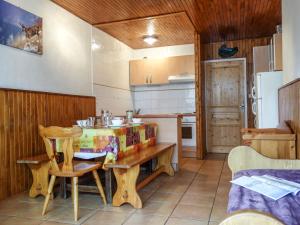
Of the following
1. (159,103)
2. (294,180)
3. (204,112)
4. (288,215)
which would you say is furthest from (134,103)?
(288,215)

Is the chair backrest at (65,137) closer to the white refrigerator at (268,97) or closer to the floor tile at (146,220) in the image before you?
the floor tile at (146,220)

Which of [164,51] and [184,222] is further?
[164,51]

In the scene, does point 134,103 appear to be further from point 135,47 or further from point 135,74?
point 135,47

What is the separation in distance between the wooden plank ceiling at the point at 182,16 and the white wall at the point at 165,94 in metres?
0.59

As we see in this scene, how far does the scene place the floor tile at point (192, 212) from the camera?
7.57 ft

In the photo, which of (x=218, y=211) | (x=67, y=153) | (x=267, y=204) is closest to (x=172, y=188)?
(x=218, y=211)

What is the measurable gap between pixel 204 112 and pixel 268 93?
86.0 inches

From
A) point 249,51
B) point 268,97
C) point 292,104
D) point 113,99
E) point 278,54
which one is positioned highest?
point 249,51

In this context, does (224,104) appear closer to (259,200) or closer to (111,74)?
(111,74)

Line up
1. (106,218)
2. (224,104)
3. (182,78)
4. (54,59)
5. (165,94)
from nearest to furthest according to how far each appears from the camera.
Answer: (106,218) < (54,59) < (182,78) < (224,104) < (165,94)

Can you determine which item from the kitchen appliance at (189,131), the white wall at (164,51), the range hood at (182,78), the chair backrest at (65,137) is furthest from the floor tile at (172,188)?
the white wall at (164,51)

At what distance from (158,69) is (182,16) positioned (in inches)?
69.7

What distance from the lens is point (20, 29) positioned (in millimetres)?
3072

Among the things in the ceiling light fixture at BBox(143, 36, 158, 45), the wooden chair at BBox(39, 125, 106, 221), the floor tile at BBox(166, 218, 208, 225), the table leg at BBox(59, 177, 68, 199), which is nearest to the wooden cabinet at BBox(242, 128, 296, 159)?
the floor tile at BBox(166, 218, 208, 225)
